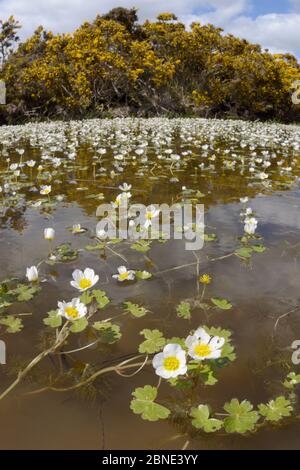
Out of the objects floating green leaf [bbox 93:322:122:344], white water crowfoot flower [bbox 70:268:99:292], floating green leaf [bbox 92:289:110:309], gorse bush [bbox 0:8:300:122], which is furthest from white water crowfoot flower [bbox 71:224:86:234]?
gorse bush [bbox 0:8:300:122]

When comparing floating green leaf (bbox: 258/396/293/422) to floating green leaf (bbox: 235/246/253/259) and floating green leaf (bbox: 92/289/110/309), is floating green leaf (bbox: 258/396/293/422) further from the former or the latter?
floating green leaf (bbox: 235/246/253/259)

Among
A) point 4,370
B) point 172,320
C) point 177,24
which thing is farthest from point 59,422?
point 177,24

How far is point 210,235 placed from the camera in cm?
375

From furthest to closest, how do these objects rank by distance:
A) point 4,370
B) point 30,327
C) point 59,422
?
point 30,327
point 4,370
point 59,422

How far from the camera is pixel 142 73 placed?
73.6 ft

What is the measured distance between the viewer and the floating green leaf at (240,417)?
1587 millimetres

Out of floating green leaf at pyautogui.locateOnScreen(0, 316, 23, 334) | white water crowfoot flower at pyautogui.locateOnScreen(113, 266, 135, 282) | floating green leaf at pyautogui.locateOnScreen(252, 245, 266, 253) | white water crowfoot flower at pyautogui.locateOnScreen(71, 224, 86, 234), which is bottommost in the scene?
floating green leaf at pyautogui.locateOnScreen(0, 316, 23, 334)

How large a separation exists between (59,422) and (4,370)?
0.46m

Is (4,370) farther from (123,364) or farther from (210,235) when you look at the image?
(210,235)

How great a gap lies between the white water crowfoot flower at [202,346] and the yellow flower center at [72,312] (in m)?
0.62

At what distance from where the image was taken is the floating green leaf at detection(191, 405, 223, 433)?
1584 millimetres

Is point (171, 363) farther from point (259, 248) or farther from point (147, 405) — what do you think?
point (259, 248)

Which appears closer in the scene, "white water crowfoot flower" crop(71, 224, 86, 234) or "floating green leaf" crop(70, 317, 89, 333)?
"floating green leaf" crop(70, 317, 89, 333)
